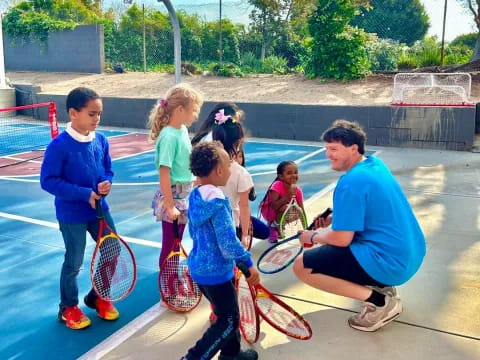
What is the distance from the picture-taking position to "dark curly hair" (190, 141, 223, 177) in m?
2.97

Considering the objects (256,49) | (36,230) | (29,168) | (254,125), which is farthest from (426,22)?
(36,230)

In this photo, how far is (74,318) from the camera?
379cm

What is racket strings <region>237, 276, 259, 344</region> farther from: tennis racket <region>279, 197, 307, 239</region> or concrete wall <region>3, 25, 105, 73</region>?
concrete wall <region>3, 25, 105, 73</region>

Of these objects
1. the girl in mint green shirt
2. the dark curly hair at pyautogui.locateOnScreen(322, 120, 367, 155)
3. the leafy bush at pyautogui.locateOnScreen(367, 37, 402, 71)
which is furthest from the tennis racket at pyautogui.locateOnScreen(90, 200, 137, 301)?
the leafy bush at pyautogui.locateOnScreen(367, 37, 402, 71)

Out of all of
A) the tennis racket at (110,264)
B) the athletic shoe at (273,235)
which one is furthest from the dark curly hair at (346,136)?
the athletic shoe at (273,235)

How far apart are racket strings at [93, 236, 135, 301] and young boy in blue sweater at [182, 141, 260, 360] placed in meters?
0.98

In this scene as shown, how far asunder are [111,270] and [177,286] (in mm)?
513

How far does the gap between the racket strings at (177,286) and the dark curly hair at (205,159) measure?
1.10 m

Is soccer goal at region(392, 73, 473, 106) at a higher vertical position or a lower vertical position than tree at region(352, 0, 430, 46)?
lower

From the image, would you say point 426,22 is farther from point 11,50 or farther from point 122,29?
point 11,50

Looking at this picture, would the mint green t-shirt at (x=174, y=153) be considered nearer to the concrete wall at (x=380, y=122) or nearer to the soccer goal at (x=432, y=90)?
the concrete wall at (x=380, y=122)

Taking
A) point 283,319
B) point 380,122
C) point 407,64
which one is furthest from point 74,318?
point 407,64

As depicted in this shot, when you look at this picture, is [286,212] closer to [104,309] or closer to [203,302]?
[203,302]

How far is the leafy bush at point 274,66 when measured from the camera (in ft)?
63.4
